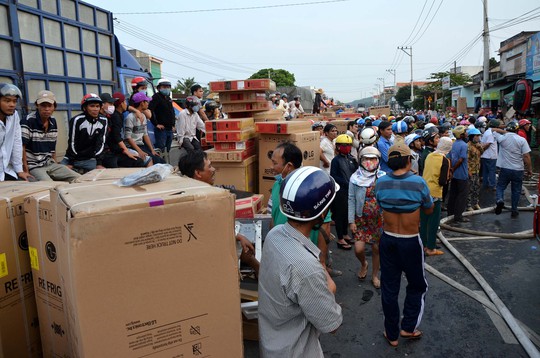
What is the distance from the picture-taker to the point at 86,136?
4.81m

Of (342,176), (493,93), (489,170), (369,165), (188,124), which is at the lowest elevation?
(489,170)

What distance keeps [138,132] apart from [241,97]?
2199 millimetres

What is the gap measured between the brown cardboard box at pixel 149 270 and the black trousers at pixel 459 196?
690 centimetres

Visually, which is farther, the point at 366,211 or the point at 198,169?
the point at 366,211

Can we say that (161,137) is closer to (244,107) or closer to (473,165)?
(244,107)

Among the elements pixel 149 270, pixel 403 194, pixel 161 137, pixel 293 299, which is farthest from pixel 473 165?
pixel 149 270

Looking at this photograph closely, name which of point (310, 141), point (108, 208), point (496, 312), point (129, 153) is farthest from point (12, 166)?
point (496, 312)

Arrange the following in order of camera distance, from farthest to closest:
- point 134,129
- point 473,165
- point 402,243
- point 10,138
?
point 473,165
point 134,129
point 402,243
point 10,138

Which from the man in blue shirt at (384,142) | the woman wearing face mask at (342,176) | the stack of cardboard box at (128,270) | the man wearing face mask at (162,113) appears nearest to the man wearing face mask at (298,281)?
the stack of cardboard box at (128,270)

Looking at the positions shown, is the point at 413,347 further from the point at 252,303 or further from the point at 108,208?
the point at 108,208

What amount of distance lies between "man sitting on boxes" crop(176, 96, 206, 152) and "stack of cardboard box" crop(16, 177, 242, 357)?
5.86m

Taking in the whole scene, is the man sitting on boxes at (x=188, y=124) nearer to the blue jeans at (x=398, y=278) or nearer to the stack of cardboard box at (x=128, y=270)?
the blue jeans at (x=398, y=278)

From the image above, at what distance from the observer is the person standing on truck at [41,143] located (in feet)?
12.8

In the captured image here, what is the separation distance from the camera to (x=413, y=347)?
374 cm
